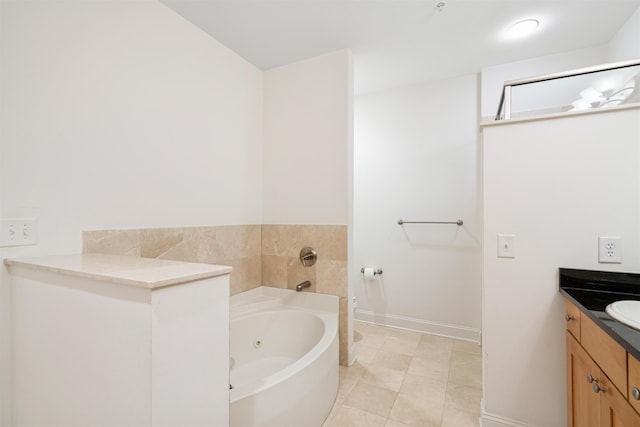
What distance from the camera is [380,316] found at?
2.93 metres

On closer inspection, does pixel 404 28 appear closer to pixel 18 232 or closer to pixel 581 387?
pixel 581 387

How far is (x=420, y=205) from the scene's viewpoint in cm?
275

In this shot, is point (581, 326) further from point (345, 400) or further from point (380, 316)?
point (380, 316)

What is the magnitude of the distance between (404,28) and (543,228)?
160 cm

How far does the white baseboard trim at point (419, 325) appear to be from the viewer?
2.56 meters

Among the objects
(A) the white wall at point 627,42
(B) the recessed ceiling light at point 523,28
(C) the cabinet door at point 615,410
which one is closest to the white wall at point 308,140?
(B) the recessed ceiling light at point 523,28

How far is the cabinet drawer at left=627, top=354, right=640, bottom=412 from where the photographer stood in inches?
29.7

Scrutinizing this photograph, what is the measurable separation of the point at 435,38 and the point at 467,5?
1.12 ft

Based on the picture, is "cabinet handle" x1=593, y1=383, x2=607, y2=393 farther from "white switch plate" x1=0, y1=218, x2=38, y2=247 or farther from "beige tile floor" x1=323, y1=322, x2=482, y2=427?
"white switch plate" x1=0, y1=218, x2=38, y2=247

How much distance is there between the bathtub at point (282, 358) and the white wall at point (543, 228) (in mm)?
938

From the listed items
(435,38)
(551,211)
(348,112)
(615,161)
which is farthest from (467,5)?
(551,211)

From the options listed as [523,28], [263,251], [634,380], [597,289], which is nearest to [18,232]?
[263,251]

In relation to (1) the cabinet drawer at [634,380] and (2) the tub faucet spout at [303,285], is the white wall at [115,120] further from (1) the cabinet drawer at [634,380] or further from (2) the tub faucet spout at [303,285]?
(1) the cabinet drawer at [634,380]

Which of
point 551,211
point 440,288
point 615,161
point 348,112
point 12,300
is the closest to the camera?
point 12,300
